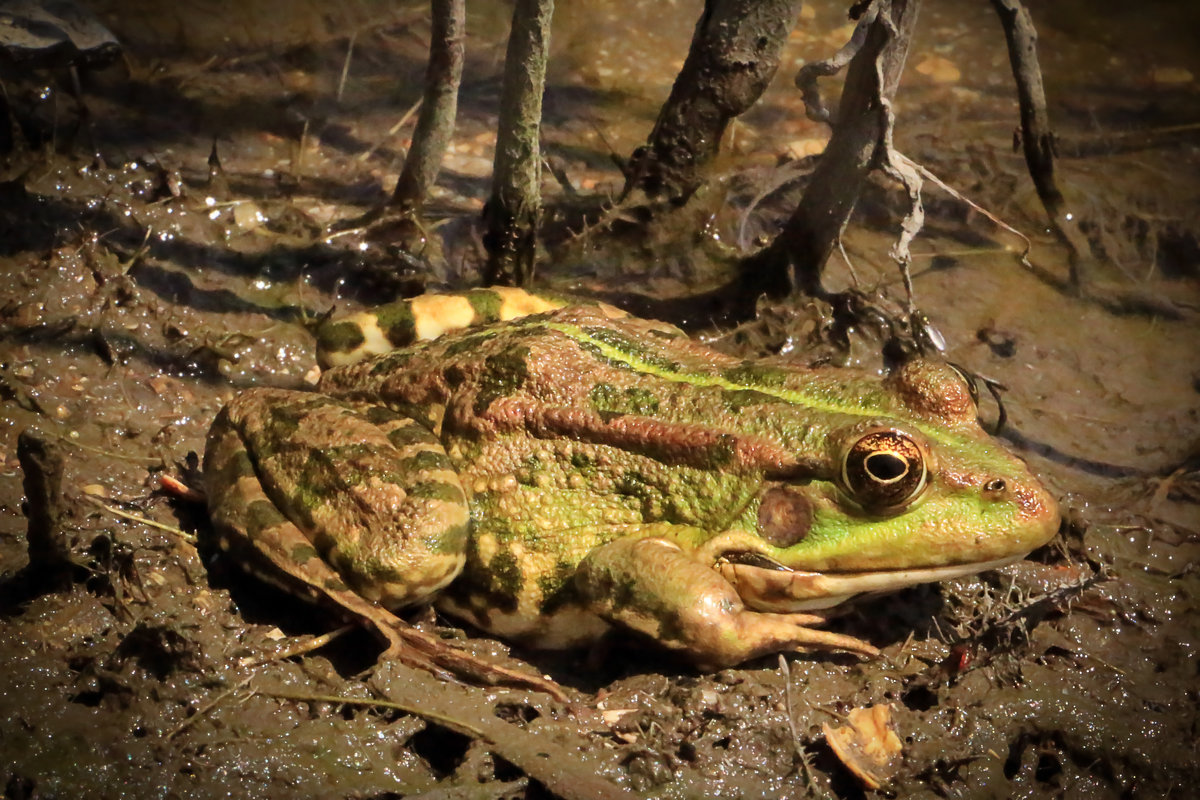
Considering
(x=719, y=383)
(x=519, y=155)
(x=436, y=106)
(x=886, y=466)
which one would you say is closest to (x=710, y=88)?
(x=519, y=155)

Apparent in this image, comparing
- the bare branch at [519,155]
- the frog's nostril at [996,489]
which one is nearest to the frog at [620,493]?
the frog's nostril at [996,489]


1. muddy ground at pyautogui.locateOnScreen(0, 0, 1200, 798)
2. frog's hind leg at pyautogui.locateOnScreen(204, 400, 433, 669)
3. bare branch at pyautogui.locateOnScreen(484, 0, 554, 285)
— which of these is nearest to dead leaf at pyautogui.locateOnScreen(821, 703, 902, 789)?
muddy ground at pyautogui.locateOnScreen(0, 0, 1200, 798)

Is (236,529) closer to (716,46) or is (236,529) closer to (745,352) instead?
(745,352)

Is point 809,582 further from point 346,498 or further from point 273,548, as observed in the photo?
point 273,548

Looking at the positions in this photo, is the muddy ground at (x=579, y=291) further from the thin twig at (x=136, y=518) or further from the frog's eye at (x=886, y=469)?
the frog's eye at (x=886, y=469)

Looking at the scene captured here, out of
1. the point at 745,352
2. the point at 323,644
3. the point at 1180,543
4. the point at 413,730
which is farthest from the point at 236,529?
the point at 1180,543
